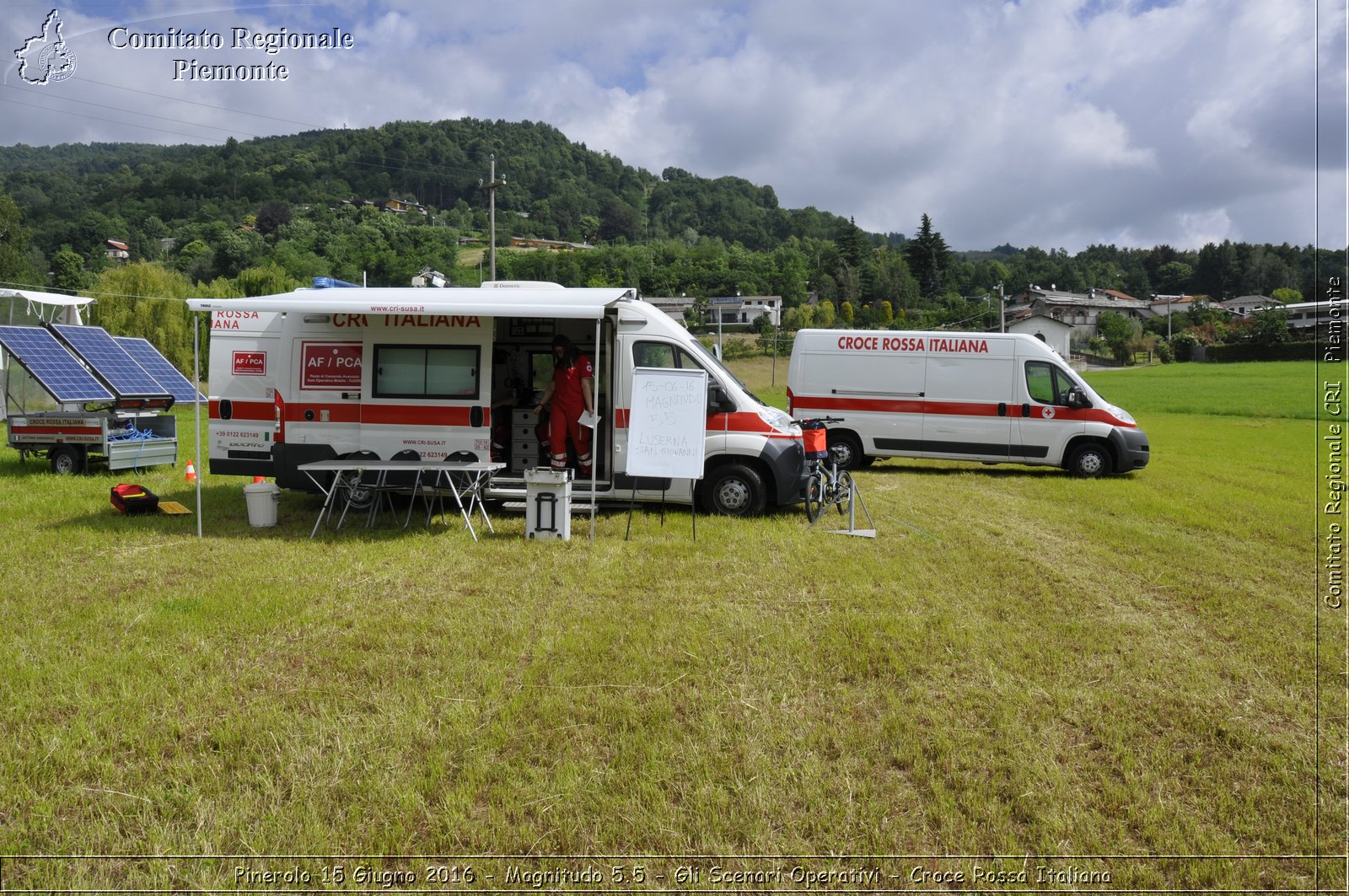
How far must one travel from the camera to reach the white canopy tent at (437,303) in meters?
7.53

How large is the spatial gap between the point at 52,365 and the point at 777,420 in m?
Result: 11.7

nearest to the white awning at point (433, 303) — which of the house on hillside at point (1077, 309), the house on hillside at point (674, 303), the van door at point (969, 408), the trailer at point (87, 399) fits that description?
the trailer at point (87, 399)

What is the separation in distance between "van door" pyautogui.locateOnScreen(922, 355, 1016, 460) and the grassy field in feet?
17.6

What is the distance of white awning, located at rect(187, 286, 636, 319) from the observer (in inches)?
297

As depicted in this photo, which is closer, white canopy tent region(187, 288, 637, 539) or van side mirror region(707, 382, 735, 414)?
white canopy tent region(187, 288, 637, 539)

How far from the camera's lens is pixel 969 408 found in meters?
13.1

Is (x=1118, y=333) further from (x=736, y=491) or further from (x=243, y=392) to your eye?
→ (x=243, y=392)

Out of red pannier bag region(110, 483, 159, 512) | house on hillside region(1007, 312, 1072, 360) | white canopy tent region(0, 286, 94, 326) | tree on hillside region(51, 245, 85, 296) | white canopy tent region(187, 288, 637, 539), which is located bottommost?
red pannier bag region(110, 483, 159, 512)

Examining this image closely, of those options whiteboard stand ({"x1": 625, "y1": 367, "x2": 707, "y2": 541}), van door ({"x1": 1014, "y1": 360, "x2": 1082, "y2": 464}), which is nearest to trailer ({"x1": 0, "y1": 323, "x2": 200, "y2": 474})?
whiteboard stand ({"x1": 625, "y1": 367, "x2": 707, "y2": 541})

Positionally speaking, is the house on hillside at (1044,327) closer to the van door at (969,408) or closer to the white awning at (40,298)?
the van door at (969,408)

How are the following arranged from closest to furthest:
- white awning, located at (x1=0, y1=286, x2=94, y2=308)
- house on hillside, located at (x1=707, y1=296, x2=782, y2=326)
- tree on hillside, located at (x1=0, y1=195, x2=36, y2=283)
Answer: white awning, located at (x1=0, y1=286, x2=94, y2=308) → tree on hillside, located at (x1=0, y1=195, x2=36, y2=283) → house on hillside, located at (x1=707, y1=296, x2=782, y2=326)

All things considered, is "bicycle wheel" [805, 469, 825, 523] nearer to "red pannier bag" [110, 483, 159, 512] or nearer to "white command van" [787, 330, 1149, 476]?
"white command van" [787, 330, 1149, 476]

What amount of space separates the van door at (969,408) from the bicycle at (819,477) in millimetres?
4745

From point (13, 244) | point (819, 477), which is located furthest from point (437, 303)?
point (13, 244)
